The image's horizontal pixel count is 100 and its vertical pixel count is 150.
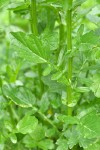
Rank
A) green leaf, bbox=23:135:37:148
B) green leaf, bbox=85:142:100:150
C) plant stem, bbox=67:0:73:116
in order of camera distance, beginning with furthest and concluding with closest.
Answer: green leaf, bbox=23:135:37:148 → green leaf, bbox=85:142:100:150 → plant stem, bbox=67:0:73:116

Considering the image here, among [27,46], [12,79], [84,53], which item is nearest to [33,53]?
[27,46]

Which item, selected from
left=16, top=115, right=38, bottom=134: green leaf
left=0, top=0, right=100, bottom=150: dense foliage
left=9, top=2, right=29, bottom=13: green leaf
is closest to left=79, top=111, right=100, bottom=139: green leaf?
left=0, top=0, right=100, bottom=150: dense foliage

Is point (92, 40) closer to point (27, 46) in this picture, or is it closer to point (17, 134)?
point (27, 46)

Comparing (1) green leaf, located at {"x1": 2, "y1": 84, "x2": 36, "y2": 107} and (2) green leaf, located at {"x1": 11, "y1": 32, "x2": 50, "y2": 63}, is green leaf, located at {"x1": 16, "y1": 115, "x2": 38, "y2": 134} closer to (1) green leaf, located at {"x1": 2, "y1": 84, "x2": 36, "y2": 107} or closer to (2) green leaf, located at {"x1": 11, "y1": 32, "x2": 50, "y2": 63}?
(1) green leaf, located at {"x1": 2, "y1": 84, "x2": 36, "y2": 107}

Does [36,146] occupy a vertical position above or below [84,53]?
below

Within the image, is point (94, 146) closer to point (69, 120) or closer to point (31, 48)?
point (69, 120)

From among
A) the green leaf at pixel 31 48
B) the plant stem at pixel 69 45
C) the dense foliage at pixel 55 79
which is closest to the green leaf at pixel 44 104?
the dense foliage at pixel 55 79

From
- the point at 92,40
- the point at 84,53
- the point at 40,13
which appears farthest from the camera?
the point at 40,13
